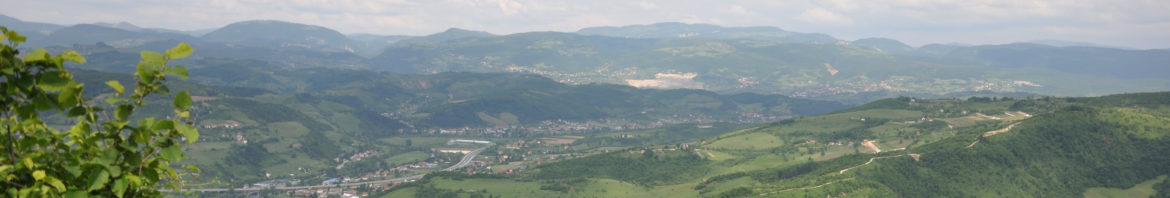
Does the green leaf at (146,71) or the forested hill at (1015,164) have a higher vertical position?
the green leaf at (146,71)

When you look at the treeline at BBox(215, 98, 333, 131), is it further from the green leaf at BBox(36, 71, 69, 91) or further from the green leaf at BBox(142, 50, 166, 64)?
the green leaf at BBox(36, 71, 69, 91)

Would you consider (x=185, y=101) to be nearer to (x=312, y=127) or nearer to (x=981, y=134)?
(x=981, y=134)

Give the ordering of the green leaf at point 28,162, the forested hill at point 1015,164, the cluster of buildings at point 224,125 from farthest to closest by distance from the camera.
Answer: the cluster of buildings at point 224,125 < the forested hill at point 1015,164 < the green leaf at point 28,162

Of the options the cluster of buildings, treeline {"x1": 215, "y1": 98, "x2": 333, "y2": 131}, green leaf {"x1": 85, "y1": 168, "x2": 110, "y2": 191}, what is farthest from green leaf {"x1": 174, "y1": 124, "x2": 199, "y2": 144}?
treeline {"x1": 215, "y1": 98, "x2": 333, "y2": 131}

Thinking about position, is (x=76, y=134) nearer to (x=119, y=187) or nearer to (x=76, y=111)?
(x=76, y=111)

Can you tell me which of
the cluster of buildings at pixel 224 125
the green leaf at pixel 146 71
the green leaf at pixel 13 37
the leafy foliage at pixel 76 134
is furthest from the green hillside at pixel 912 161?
the cluster of buildings at pixel 224 125

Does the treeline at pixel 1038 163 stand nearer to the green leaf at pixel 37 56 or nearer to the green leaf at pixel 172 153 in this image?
the green leaf at pixel 172 153

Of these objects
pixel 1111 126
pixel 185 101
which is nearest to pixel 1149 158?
pixel 1111 126
